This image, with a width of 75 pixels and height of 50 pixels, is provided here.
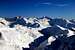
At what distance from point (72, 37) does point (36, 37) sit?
22.0 m

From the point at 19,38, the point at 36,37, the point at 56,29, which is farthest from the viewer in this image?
the point at 56,29

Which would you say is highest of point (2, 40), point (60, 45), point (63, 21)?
point (2, 40)

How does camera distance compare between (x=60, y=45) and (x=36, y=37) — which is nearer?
(x=60, y=45)

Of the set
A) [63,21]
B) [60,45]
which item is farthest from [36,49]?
[63,21]

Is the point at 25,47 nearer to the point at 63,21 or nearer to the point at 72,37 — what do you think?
the point at 72,37

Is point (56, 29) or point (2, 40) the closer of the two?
point (2, 40)

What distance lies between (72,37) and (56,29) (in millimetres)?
28399

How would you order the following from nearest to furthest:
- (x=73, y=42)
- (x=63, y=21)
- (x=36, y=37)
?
(x=73, y=42) → (x=36, y=37) → (x=63, y=21)

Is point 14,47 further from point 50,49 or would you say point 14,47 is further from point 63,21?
point 63,21

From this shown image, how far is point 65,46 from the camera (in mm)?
49781

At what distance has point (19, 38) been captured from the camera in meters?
62.2

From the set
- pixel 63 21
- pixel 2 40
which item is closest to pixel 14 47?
pixel 2 40

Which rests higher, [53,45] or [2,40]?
[2,40]

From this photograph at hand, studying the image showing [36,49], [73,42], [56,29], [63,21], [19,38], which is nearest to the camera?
[73,42]
